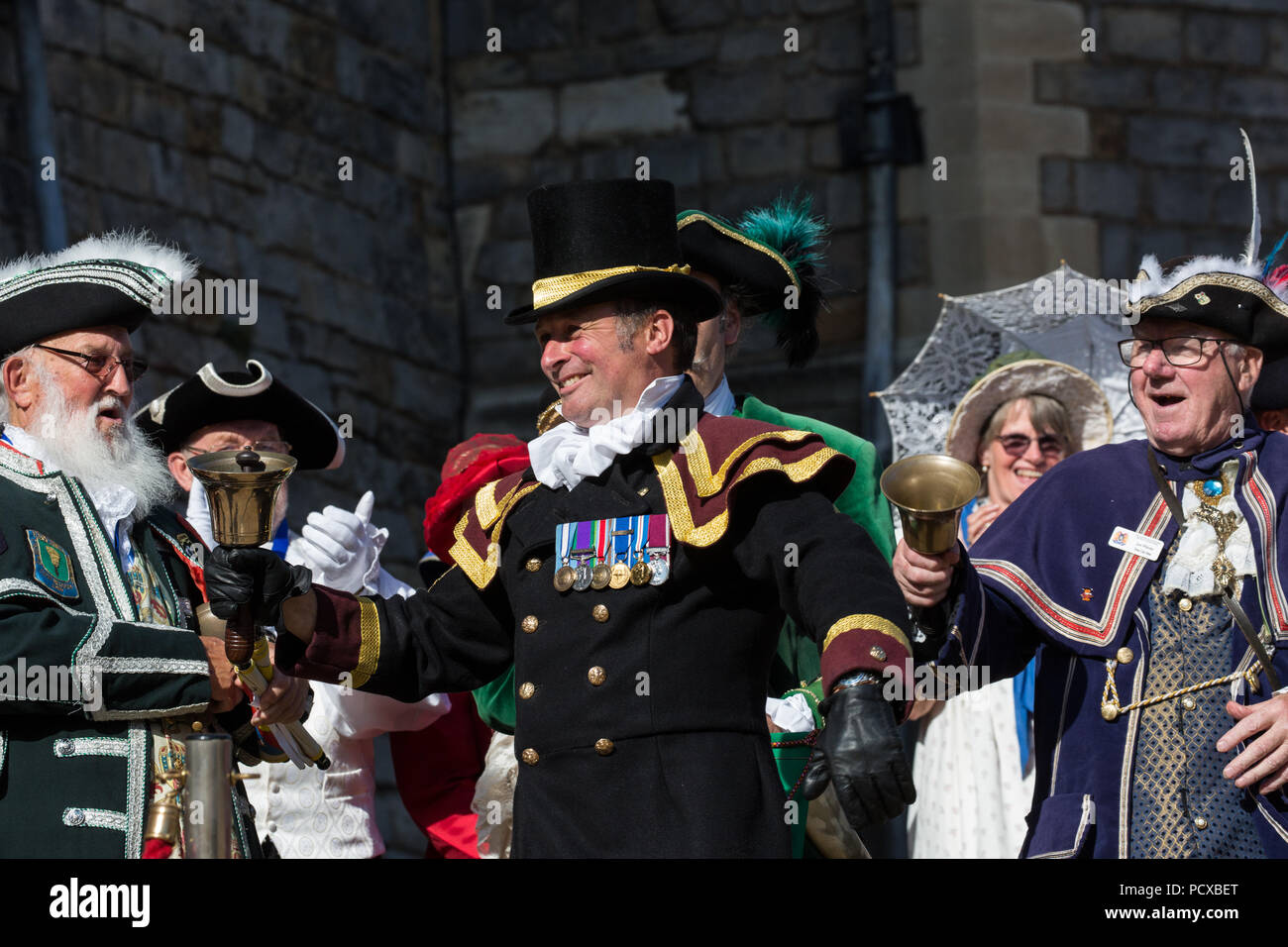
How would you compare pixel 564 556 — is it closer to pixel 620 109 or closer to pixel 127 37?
pixel 127 37

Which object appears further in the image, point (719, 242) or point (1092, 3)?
point (1092, 3)

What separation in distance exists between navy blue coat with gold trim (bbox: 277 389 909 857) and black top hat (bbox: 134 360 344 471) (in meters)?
1.93

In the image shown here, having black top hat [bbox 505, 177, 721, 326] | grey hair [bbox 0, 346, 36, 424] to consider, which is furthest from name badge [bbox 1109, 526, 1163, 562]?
grey hair [bbox 0, 346, 36, 424]

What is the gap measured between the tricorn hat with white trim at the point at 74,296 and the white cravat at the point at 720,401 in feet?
4.52

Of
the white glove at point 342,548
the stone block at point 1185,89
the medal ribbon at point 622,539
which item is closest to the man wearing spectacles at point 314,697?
the white glove at point 342,548

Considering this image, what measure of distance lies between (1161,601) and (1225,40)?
7.43 m

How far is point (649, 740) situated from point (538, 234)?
1.08m

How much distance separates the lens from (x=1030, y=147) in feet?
36.2

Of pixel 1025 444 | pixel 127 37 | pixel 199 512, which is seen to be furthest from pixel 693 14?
pixel 199 512


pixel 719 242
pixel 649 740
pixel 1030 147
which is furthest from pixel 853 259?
pixel 649 740

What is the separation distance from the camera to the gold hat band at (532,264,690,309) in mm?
4297

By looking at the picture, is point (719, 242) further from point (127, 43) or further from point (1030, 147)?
point (1030, 147)

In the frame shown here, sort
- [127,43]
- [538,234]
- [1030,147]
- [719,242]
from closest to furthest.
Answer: [538,234], [719,242], [127,43], [1030,147]

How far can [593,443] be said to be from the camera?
4297 millimetres
